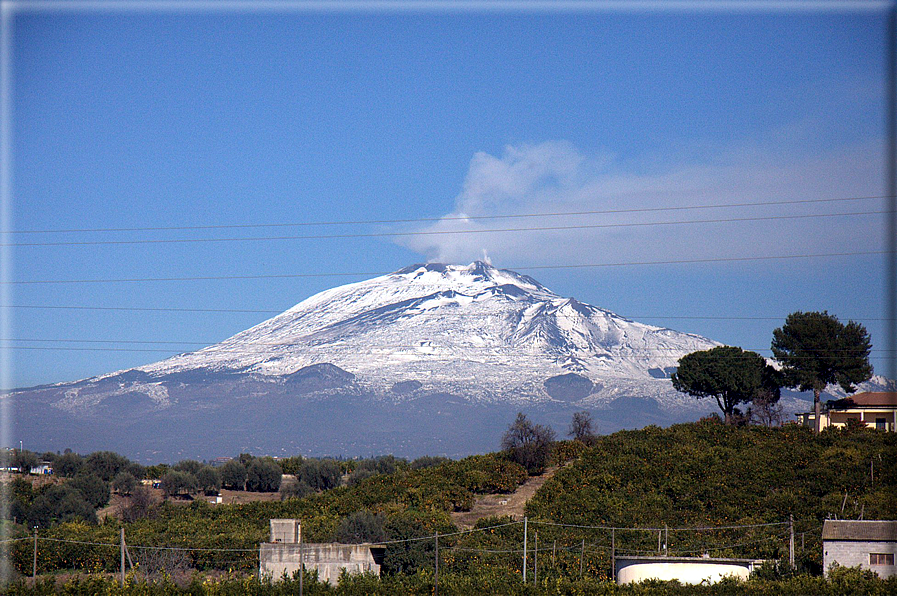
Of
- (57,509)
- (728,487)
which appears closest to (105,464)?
(57,509)

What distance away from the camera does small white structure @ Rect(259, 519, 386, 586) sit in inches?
1158

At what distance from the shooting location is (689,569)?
28578 mm

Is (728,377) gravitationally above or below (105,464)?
above

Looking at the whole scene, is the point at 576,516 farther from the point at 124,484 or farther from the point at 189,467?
the point at 189,467

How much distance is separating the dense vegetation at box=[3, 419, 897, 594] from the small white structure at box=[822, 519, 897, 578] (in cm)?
178

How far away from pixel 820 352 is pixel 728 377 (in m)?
7.10

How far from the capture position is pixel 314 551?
98.6 ft

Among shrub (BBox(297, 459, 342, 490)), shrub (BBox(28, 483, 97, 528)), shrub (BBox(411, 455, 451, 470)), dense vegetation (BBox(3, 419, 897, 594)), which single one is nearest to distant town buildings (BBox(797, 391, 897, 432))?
dense vegetation (BBox(3, 419, 897, 594))

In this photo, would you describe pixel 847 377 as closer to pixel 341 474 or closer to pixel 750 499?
pixel 750 499

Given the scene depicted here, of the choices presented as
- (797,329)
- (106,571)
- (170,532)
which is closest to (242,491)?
(170,532)

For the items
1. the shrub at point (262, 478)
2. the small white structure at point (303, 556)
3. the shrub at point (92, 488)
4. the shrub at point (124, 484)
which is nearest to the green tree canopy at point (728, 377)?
the shrub at point (262, 478)

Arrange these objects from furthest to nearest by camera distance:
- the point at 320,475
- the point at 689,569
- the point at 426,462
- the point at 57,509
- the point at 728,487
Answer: the point at 426,462
the point at 320,475
the point at 57,509
the point at 728,487
the point at 689,569

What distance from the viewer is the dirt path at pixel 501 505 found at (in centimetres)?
4759

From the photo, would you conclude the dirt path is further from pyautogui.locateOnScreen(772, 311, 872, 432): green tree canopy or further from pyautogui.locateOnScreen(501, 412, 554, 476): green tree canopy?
pyautogui.locateOnScreen(772, 311, 872, 432): green tree canopy
